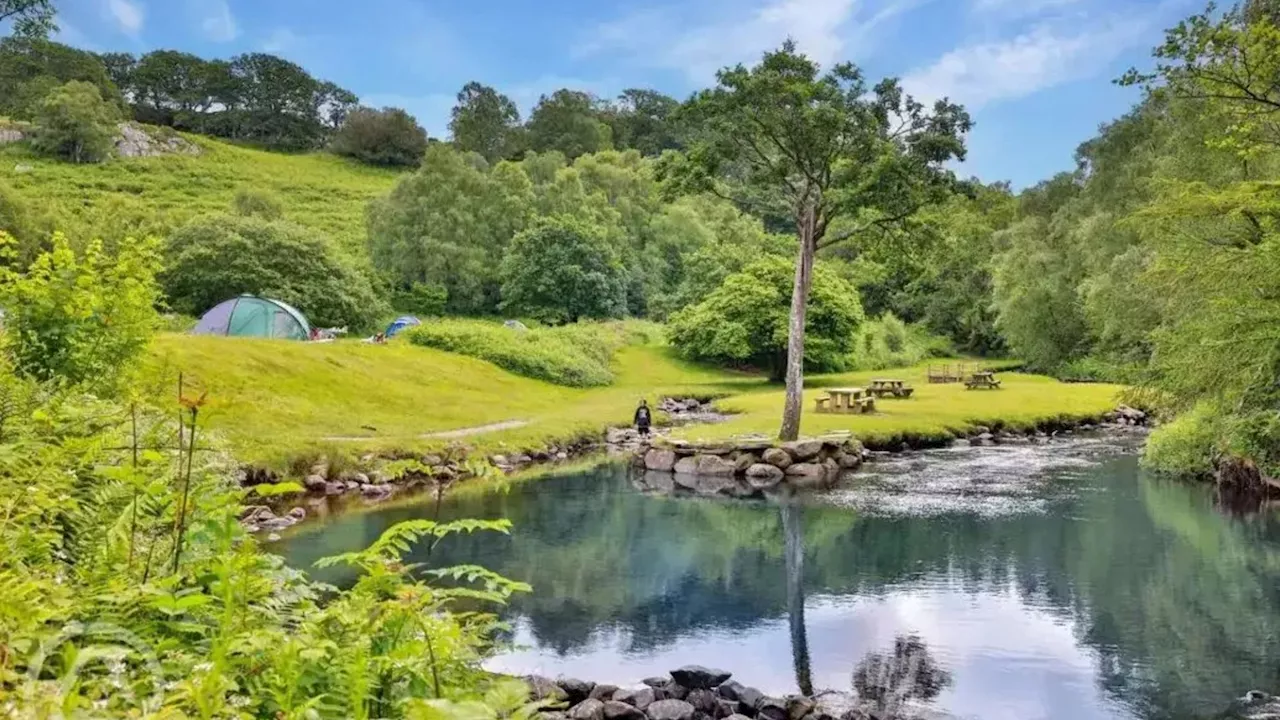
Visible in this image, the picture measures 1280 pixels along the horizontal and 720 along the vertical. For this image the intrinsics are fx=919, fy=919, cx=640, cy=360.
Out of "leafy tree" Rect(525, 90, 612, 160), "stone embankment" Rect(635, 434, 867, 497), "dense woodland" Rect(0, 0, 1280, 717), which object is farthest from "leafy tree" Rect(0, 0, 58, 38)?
"leafy tree" Rect(525, 90, 612, 160)

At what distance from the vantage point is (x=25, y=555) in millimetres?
3975

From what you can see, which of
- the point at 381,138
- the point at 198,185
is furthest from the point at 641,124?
the point at 198,185

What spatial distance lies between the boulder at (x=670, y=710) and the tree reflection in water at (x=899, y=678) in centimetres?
163

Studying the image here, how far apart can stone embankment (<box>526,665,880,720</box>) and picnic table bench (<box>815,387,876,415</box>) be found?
29.3 m

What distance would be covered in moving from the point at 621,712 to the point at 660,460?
1943cm

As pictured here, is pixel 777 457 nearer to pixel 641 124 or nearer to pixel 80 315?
pixel 80 315

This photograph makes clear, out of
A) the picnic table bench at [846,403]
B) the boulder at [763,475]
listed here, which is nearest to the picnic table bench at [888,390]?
the picnic table bench at [846,403]

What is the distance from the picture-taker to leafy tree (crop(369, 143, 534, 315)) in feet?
233

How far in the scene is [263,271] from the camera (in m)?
56.0

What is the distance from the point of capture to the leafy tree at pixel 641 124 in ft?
513

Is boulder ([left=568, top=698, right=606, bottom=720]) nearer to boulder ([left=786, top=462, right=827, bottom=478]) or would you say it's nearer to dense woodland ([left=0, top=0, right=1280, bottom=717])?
dense woodland ([left=0, top=0, right=1280, bottom=717])

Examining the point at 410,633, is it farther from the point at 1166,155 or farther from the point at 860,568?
the point at 1166,155

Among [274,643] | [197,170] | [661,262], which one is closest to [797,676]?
[274,643]

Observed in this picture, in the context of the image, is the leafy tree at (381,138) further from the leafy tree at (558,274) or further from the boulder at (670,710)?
the boulder at (670,710)
